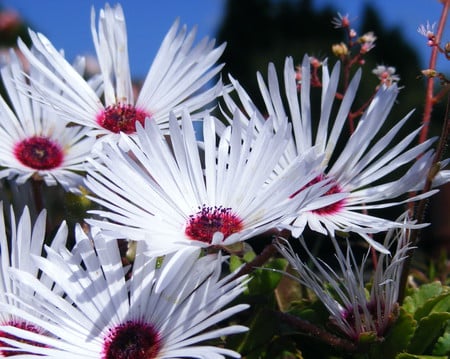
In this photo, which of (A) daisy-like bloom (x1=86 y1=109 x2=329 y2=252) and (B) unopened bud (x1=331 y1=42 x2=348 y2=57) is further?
(B) unopened bud (x1=331 y1=42 x2=348 y2=57)

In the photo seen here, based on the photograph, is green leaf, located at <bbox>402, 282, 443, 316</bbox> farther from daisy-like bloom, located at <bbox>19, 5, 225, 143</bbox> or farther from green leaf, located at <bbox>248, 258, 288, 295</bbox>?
daisy-like bloom, located at <bbox>19, 5, 225, 143</bbox>

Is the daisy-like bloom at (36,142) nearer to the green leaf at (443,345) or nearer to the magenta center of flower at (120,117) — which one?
the magenta center of flower at (120,117)

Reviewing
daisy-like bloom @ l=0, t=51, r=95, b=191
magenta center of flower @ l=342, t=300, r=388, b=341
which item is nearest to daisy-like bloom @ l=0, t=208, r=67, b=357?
daisy-like bloom @ l=0, t=51, r=95, b=191

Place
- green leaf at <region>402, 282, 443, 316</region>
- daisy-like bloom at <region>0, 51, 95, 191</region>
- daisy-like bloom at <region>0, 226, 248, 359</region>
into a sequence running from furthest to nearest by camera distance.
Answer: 1. daisy-like bloom at <region>0, 51, 95, 191</region>
2. green leaf at <region>402, 282, 443, 316</region>
3. daisy-like bloom at <region>0, 226, 248, 359</region>

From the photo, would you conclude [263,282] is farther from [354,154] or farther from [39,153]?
[39,153]

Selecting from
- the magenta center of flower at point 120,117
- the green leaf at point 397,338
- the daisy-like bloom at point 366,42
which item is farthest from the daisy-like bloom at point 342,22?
the green leaf at point 397,338

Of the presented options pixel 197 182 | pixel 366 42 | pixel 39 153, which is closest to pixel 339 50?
pixel 366 42

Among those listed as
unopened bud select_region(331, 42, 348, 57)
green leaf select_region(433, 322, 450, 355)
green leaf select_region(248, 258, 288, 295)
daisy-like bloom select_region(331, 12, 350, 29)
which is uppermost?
daisy-like bloom select_region(331, 12, 350, 29)
